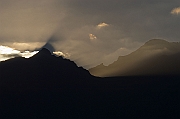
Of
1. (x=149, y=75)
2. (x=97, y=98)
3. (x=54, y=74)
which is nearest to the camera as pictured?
(x=97, y=98)

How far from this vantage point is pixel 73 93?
154 m

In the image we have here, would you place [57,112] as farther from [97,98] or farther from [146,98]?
[146,98]

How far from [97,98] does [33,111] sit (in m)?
34.6

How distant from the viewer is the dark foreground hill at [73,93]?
13650 cm

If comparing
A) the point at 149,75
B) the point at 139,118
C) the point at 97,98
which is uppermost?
the point at 149,75

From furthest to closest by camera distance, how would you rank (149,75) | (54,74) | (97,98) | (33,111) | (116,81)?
1. (149,75)
2. (116,81)
3. (54,74)
4. (97,98)
5. (33,111)

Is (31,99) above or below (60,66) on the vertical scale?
below

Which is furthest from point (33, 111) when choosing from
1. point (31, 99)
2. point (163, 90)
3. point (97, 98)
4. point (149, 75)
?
point (149, 75)

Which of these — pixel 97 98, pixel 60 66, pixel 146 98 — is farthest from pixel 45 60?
pixel 146 98

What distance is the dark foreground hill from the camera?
13650 centimetres

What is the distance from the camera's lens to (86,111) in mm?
138750

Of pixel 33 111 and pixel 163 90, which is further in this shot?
pixel 163 90

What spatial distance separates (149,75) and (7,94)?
9279 cm

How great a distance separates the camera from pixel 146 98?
153750 millimetres
